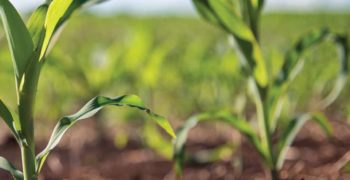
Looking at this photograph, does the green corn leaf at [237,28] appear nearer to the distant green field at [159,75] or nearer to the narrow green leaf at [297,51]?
the narrow green leaf at [297,51]

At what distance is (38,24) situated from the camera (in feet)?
4.01

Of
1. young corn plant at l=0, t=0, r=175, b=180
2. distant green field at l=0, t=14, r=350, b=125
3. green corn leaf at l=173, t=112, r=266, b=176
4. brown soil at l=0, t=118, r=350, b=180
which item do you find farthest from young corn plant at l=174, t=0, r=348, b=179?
distant green field at l=0, t=14, r=350, b=125

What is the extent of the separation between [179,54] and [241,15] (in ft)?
6.87

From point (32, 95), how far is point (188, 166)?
112cm

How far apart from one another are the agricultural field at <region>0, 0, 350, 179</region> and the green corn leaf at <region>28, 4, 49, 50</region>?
47 centimetres

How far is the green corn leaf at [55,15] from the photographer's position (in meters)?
1.20

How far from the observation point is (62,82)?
310 cm

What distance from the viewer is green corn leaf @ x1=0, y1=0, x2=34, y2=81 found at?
1.13 m

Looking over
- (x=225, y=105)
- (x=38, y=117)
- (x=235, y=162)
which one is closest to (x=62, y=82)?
(x=38, y=117)

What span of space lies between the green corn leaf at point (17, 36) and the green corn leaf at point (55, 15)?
0.15ft

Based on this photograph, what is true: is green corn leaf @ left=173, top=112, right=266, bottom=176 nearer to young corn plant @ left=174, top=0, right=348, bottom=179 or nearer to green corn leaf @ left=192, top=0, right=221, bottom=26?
young corn plant @ left=174, top=0, right=348, bottom=179

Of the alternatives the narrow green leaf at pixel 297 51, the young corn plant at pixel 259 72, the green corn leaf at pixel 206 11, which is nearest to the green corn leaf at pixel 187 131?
the young corn plant at pixel 259 72

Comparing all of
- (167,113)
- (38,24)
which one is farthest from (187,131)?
(167,113)

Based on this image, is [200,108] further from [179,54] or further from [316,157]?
[316,157]
